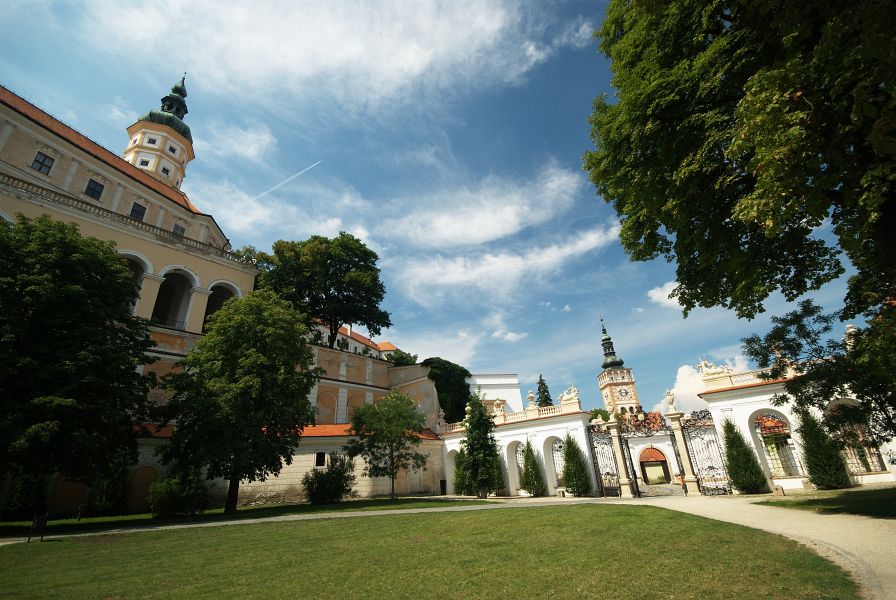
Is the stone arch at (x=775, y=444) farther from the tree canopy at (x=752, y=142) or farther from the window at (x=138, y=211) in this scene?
the window at (x=138, y=211)

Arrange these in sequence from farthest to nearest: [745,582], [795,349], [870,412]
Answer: [795,349]
[870,412]
[745,582]

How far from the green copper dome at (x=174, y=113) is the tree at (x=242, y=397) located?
3639 cm

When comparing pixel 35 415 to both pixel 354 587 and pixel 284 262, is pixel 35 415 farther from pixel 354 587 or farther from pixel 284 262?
pixel 284 262

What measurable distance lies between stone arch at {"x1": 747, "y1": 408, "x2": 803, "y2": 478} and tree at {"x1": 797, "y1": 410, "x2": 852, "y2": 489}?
104 centimetres

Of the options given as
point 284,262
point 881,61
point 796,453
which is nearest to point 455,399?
point 284,262

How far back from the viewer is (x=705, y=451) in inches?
917

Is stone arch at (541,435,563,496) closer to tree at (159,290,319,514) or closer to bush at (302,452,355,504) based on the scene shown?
bush at (302,452,355,504)

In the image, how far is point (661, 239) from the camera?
1016cm

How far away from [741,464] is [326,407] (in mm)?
29312

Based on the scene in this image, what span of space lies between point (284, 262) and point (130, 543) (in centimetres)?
3106

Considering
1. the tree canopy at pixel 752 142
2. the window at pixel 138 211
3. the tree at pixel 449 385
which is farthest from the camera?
the tree at pixel 449 385

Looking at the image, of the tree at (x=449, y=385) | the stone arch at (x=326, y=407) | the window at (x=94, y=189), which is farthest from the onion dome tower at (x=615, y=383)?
the window at (x=94, y=189)

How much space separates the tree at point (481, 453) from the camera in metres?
27.3

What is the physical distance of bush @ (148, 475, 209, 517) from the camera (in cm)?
1880
